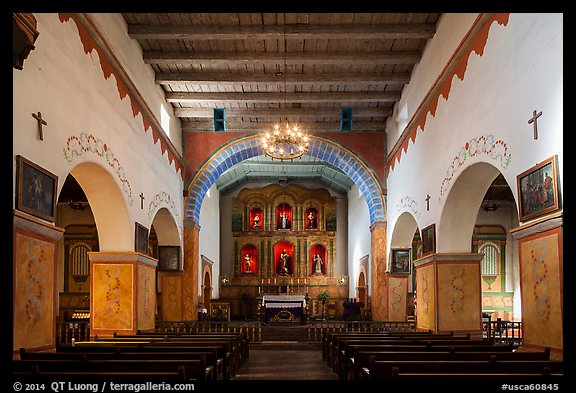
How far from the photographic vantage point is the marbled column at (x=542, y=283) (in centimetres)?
807

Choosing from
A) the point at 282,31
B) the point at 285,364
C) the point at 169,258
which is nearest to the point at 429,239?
the point at 285,364

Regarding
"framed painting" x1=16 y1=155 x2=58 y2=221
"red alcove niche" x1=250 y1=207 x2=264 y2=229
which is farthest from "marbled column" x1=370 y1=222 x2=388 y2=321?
"framed painting" x1=16 y1=155 x2=58 y2=221

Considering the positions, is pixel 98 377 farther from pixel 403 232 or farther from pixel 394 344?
pixel 403 232

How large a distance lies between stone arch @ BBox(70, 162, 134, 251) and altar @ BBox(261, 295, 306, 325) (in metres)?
9.80

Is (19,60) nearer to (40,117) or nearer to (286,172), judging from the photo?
(40,117)

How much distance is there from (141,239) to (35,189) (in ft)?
21.4

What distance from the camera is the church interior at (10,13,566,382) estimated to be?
338 inches

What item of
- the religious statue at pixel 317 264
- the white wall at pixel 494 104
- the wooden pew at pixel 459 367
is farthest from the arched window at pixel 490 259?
the wooden pew at pixel 459 367

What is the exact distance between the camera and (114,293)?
47.3ft

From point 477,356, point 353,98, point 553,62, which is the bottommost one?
point 477,356

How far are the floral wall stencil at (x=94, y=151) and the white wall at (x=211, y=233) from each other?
441 inches
